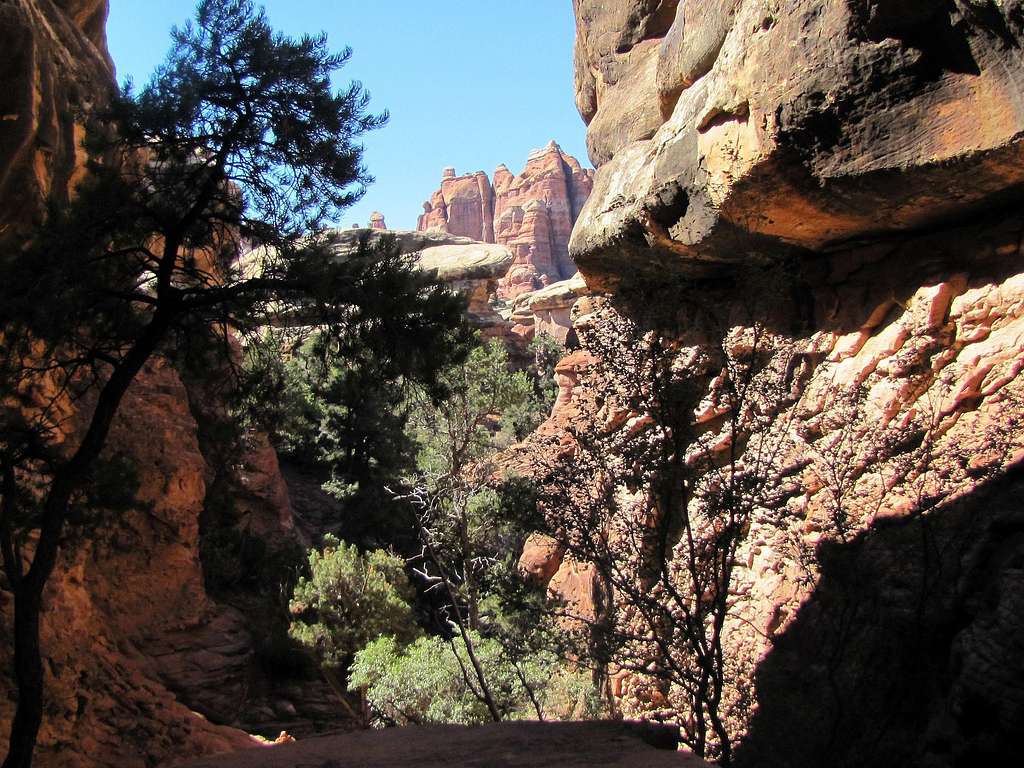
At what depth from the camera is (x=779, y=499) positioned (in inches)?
248

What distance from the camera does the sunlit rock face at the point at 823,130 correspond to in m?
6.66

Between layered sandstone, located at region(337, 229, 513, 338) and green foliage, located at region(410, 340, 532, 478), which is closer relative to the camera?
green foliage, located at region(410, 340, 532, 478)

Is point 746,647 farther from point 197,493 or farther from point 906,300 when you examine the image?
point 197,493

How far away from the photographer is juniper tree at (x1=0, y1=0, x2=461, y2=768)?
5031 millimetres

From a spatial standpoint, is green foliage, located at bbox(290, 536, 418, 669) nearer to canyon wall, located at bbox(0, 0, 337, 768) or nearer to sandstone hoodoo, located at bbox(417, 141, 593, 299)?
canyon wall, located at bbox(0, 0, 337, 768)

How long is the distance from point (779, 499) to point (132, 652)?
7.99m

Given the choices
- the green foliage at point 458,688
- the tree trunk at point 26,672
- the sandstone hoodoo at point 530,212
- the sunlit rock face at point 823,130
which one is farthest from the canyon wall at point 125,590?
the sandstone hoodoo at point 530,212

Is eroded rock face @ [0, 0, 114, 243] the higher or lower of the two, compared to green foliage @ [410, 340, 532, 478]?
higher

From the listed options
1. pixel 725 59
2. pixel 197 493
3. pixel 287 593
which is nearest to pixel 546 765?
pixel 725 59

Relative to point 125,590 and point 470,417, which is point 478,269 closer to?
point 470,417

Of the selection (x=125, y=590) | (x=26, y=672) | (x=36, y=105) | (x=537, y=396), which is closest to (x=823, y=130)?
(x=36, y=105)

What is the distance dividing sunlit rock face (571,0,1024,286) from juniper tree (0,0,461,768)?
11.6ft

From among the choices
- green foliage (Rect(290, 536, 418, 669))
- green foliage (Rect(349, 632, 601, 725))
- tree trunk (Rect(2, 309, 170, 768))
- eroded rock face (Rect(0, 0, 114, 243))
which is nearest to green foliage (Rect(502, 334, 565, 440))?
green foliage (Rect(290, 536, 418, 669))

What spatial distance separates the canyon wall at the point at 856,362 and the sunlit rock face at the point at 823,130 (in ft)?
0.08
